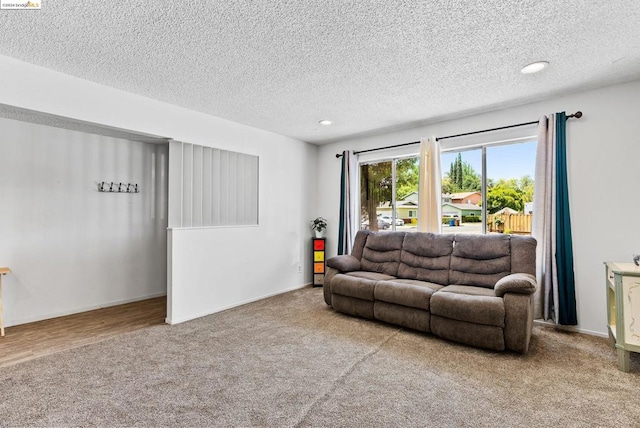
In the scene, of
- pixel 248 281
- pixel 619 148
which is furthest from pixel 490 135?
pixel 248 281

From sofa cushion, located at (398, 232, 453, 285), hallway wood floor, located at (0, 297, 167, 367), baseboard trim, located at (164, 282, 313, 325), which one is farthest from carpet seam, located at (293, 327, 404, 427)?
hallway wood floor, located at (0, 297, 167, 367)

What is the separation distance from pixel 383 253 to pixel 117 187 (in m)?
3.93

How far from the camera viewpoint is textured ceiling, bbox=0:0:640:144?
192 cm

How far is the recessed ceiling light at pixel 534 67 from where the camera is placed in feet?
8.51

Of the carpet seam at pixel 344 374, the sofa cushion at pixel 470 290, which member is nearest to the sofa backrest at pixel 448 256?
the sofa cushion at pixel 470 290

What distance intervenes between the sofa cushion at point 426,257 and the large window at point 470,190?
0.52 meters

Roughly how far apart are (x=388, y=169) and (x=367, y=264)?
1.66 metres

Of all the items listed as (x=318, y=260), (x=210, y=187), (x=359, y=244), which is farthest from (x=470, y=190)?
(x=210, y=187)

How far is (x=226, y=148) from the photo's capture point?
13.7ft

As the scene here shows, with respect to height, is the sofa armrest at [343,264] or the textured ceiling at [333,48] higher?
the textured ceiling at [333,48]

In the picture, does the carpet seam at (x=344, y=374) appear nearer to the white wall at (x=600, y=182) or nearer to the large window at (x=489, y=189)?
the large window at (x=489, y=189)

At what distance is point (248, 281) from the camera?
4.38 m

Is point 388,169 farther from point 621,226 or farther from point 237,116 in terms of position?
point 621,226

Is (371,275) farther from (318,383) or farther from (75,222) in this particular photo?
(75,222)
